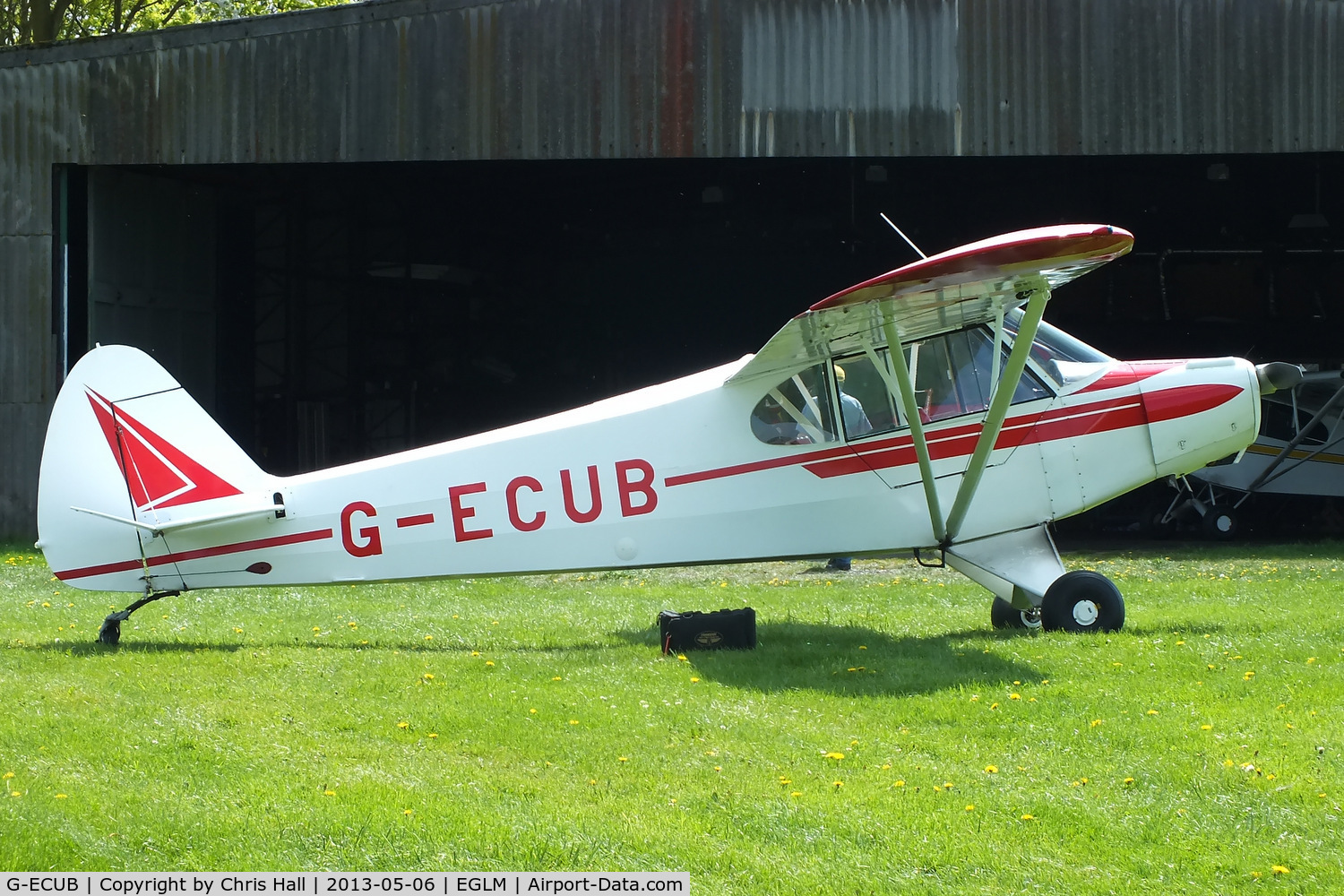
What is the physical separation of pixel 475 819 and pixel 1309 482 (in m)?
20.0

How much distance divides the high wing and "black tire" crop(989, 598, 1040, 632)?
88.1 inches

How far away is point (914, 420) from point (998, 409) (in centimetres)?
55

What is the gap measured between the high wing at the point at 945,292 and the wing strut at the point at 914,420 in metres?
0.14

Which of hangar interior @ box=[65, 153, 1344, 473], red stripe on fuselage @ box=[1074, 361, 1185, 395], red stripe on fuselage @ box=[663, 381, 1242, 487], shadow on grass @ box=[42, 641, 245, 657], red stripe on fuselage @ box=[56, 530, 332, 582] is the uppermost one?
hangar interior @ box=[65, 153, 1344, 473]

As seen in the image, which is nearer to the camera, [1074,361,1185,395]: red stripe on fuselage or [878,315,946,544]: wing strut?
[878,315,946,544]: wing strut

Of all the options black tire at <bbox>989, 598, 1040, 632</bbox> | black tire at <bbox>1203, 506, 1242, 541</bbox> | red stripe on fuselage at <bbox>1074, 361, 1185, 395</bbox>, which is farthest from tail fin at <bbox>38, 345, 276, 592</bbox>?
black tire at <bbox>1203, 506, 1242, 541</bbox>

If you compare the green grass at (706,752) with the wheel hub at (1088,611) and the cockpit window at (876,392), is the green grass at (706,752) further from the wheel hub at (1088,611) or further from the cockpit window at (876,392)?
the cockpit window at (876,392)

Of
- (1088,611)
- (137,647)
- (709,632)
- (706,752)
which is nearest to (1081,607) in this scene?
(1088,611)

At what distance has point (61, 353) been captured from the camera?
57.7 ft

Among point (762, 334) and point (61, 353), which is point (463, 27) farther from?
point (762, 334)

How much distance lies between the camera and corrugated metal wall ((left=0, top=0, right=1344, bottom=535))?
1586 cm

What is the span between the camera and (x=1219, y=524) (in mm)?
20266
